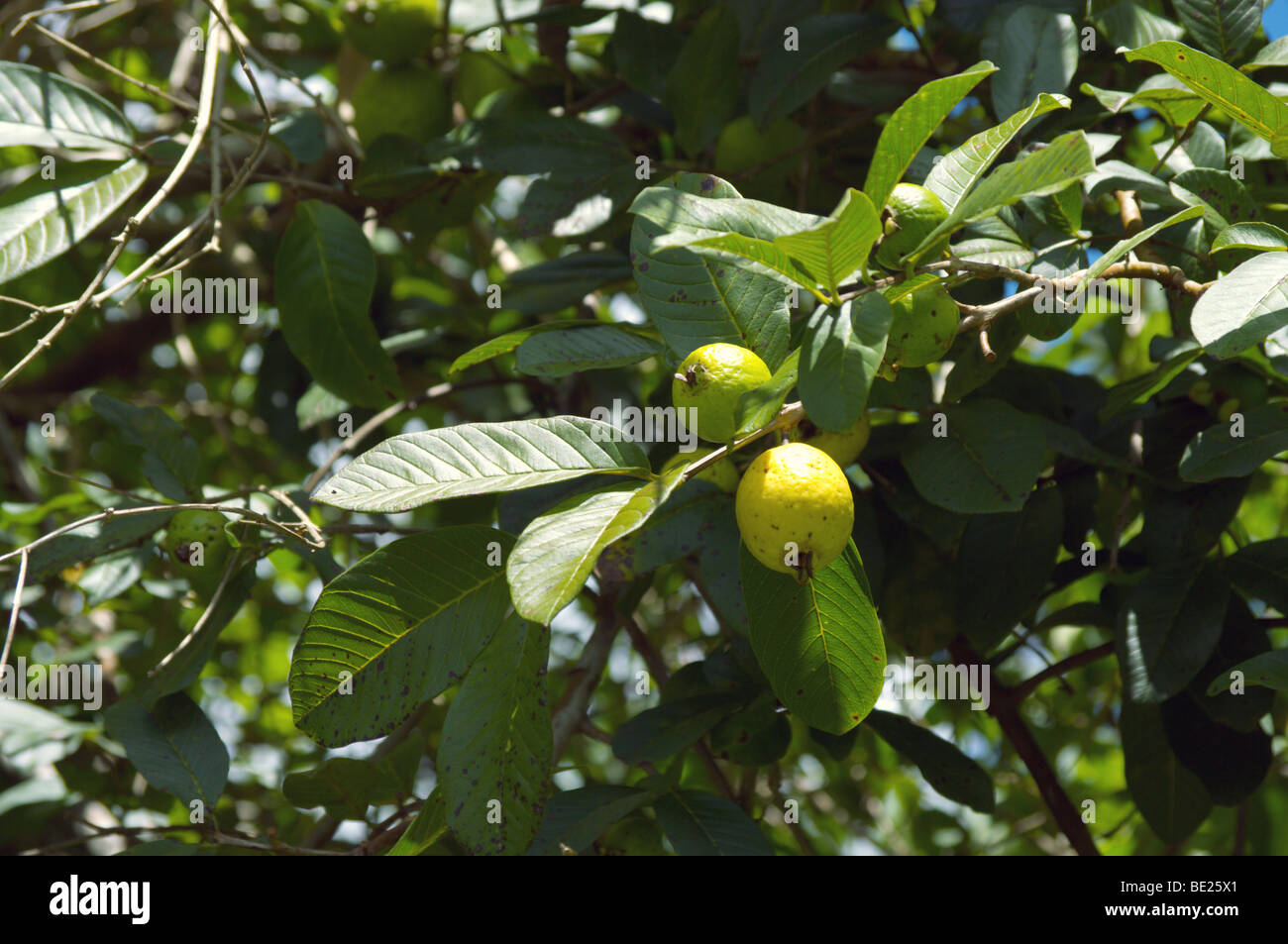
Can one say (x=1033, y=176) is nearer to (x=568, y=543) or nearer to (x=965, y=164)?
(x=965, y=164)

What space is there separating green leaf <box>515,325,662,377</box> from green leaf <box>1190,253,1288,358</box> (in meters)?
0.47

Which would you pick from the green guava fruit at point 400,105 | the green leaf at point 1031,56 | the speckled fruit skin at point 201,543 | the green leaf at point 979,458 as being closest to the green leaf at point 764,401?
the green leaf at point 979,458

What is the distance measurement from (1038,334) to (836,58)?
0.58 meters

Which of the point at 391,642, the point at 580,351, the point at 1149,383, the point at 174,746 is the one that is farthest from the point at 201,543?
the point at 1149,383

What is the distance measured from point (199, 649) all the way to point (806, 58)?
3.57 ft

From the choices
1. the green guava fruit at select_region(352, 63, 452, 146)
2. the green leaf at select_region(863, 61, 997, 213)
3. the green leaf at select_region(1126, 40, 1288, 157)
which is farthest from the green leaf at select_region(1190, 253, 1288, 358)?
the green guava fruit at select_region(352, 63, 452, 146)

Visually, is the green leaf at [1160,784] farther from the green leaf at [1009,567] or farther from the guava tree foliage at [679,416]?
the green leaf at [1009,567]

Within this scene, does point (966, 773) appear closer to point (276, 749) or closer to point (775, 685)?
point (775, 685)

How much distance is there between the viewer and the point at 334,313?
4.62 feet

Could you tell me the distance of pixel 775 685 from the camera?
3.05 ft

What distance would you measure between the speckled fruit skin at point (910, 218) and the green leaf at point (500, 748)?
0.44m

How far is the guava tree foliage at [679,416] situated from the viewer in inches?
33.1

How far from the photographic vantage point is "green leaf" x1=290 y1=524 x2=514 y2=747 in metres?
0.89

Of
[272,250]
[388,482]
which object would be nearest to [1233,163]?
[388,482]
